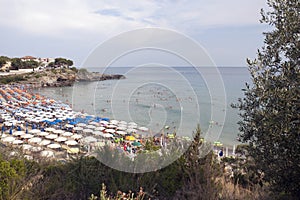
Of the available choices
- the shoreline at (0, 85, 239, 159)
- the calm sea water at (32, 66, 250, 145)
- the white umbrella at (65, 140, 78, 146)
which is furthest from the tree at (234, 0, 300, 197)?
the white umbrella at (65, 140, 78, 146)

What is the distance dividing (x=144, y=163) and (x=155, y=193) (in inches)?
21.0

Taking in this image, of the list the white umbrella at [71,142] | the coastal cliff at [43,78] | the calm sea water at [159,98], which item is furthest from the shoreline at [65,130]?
the coastal cliff at [43,78]

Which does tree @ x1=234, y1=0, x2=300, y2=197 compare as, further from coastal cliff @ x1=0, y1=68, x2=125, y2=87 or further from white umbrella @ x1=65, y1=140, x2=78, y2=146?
coastal cliff @ x1=0, y1=68, x2=125, y2=87

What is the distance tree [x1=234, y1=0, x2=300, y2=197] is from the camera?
307 centimetres

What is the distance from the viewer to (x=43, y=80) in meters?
61.3

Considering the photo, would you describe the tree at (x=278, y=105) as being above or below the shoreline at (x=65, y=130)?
above

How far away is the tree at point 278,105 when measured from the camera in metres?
3.07

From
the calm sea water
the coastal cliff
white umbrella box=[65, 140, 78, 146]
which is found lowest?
white umbrella box=[65, 140, 78, 146]

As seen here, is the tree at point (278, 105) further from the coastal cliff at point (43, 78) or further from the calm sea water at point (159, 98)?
the coastal cliff at point (43, 78)

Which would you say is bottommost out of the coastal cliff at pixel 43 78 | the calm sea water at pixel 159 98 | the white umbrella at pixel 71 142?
the white umbrella at pixel 71 142

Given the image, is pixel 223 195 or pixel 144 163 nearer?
pixel 223 195

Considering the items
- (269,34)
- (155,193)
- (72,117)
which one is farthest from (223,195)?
(72,117)

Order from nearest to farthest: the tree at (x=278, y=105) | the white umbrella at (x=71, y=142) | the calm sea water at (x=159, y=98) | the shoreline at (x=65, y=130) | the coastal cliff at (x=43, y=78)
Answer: the tree at (x=278, y=105), the calm sea water at (x=159, y=98), the shoreline at (x=65, y=130), the white umbrella at (x=71, y=142), the coastal cliff at (x=43, y=78)

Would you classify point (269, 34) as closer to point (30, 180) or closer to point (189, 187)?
point (189, 187)
